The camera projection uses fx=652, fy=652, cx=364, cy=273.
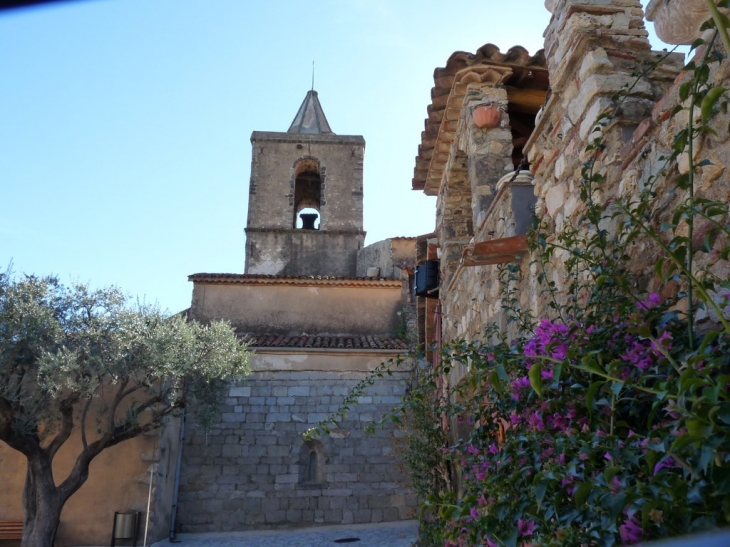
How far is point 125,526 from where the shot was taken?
11.2 meters

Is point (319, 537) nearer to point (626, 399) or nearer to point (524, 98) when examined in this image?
point (524, 98)

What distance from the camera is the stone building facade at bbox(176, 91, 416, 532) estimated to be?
502 inches

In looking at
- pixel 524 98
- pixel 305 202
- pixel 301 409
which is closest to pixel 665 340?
pixel 524 98

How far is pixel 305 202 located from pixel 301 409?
1056 centimetres

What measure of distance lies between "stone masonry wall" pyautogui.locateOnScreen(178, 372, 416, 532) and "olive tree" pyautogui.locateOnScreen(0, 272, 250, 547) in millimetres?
1122

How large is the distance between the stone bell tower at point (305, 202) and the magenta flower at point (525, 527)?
59.3 feet

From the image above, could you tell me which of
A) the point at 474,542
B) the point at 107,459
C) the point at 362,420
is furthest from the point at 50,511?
the point at 474,542

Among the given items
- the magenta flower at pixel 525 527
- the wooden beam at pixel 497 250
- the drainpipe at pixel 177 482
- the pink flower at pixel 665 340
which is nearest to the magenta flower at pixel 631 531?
the magenta flower at pixel 525 527

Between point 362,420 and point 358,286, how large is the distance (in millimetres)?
4235

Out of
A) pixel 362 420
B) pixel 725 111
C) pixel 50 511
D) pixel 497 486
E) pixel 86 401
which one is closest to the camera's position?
pixel 725 111

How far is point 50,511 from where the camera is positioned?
408 inches

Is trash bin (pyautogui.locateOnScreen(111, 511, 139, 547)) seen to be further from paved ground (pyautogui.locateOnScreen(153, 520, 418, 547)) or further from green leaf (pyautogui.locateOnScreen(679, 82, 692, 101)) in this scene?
green leaf (pyautogui.locateOnScreen(679, 82, 692, 101))

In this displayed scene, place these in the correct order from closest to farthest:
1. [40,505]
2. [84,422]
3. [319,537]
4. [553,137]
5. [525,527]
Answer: [525,527] → [553,137] → [40,505] → [84,422] → [319,537]

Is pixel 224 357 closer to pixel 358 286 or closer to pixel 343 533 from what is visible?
pixel 343 533
